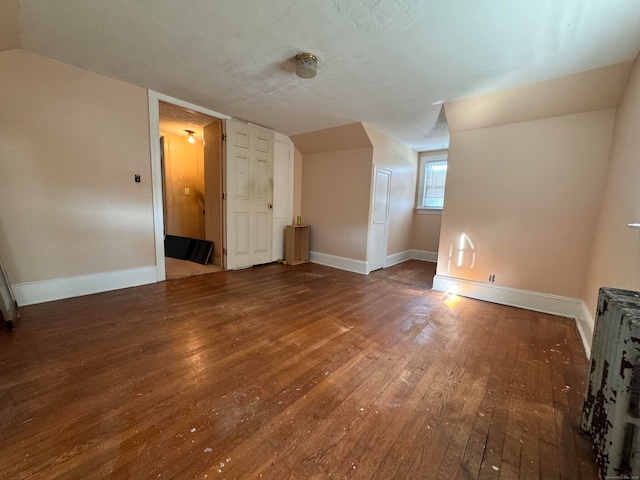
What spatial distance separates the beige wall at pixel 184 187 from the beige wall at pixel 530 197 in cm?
460

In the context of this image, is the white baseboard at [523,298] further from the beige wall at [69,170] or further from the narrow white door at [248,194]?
the beige wall at [69,170]

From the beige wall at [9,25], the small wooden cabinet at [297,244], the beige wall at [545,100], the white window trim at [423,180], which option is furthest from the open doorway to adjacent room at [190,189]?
the white window trim at [423,180]

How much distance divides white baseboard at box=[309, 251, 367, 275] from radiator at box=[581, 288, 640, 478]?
3.22m

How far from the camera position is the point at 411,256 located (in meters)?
5.84

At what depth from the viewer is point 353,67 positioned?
2.33m

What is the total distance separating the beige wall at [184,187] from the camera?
511 centimetres

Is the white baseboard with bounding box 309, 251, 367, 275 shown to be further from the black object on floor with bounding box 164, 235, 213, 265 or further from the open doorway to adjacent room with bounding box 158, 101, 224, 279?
the black object on floor with bounding box 164, 235, 213, 265

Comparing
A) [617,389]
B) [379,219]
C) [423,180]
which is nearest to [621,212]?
[617,389]

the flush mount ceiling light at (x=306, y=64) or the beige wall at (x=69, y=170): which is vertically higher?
the flush mount ceiling light at (x=306, y=64)

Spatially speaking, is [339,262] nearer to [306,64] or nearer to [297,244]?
[297,244]

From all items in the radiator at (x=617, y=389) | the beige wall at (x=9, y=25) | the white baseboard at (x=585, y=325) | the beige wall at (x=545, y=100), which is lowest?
the white baseboard at (x=585, y=325)

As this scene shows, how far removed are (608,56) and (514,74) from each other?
61cm

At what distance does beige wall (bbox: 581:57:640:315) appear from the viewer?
1.67 metres

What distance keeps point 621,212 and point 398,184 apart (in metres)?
3.31
